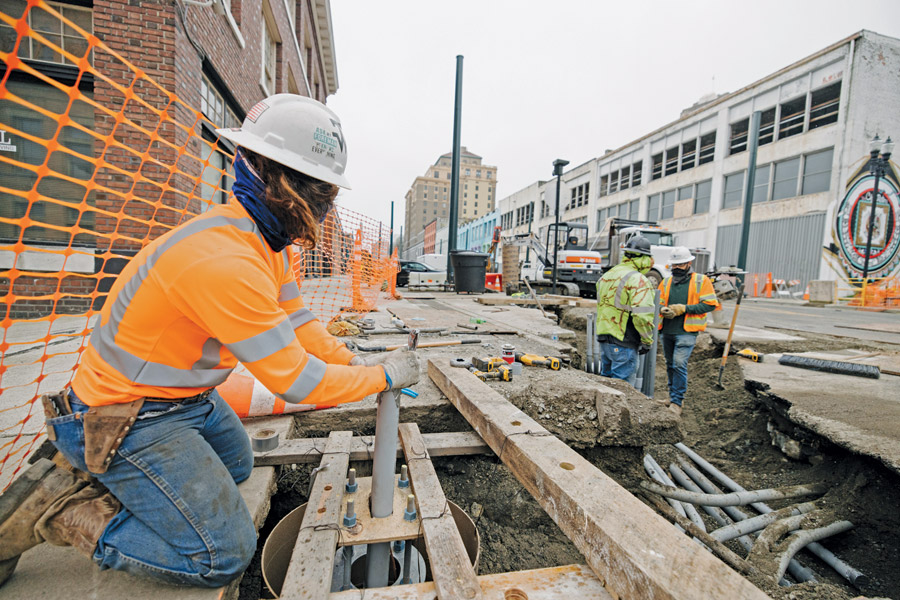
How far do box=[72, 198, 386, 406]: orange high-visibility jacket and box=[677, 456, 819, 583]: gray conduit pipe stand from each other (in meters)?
2.76

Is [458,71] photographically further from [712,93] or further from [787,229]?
[712,93]

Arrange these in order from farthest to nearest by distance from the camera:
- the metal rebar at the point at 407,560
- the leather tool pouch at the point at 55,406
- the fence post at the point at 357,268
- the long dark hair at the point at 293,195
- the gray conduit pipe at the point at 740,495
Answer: the fence post at the point at 357,268
the gray conduit pipe at the point at 740,495
the metal rebar at the point at 407,560
the long dark hair at the point at 293,195
the leather tool pouch at the point at 55,406

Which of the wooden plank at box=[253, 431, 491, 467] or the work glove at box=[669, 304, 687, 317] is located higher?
the work glove at box=[669, 304, 687, 317]

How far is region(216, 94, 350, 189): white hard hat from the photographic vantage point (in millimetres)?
1628

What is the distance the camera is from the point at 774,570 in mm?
2377

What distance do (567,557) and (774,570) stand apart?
1.12m

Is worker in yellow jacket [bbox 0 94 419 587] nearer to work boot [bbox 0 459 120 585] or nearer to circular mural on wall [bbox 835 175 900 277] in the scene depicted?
work boot [bbox 0 459 120 585]

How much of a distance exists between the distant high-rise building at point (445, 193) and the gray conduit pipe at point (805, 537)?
100086 mm

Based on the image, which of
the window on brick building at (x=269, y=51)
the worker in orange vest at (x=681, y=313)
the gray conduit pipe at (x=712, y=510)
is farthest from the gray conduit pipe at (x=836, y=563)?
the window on brick building at (x=269, y=51)

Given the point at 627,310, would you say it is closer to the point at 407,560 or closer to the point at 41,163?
the point at 407,560

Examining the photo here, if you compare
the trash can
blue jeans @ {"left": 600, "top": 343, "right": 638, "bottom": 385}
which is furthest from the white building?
blue jeans @ {"left": 600, "top": 343, "right": 638, "bottom": 385}

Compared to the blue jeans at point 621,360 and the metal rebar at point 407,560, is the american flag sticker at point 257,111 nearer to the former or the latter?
the metal rebar at point 407,560

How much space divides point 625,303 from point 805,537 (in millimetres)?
2572

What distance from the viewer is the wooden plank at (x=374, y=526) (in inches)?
71.8
